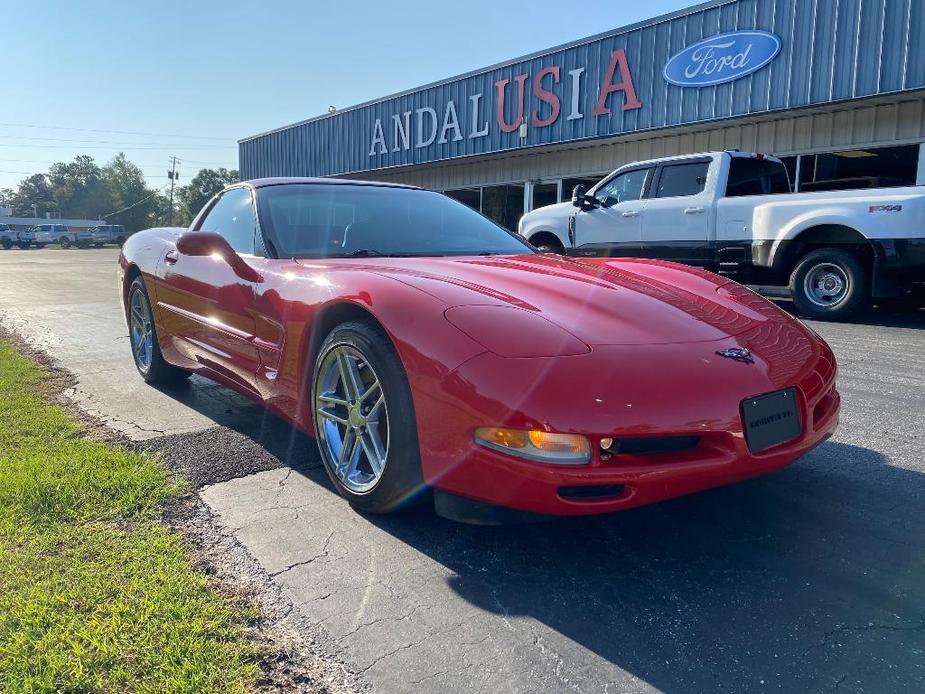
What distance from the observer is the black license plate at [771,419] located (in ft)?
7.09

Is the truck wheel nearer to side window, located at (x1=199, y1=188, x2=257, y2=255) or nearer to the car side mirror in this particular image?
side window, located at (x1=199, y1=188, x2=257, y2=255)

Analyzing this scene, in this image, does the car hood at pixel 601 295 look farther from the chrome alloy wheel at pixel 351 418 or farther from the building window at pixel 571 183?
the building window at pixel 571 183

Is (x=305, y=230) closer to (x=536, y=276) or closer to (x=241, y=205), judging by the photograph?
(x=241, y=205)

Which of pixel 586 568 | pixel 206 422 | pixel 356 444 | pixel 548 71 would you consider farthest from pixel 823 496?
pixel 548 71

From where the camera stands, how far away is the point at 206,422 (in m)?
3.85

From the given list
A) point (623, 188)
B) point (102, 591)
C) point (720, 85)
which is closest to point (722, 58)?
point (720, 85)

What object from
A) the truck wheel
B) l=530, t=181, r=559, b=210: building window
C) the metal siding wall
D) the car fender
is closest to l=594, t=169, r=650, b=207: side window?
the car fender

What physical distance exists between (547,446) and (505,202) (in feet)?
51.7

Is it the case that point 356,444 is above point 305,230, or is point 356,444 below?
below

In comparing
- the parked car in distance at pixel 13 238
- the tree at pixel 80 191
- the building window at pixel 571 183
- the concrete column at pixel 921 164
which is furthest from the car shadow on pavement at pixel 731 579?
the tree at pixel 80 191

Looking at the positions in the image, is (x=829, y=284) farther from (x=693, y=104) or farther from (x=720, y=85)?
(x=693, y=104)

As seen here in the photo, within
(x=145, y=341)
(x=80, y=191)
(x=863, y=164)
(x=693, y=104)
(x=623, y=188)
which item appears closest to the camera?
(x=145, y=341)

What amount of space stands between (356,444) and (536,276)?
995 mm

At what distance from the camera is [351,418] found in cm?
263
